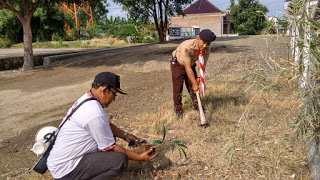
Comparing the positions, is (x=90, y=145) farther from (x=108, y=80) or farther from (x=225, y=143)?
(x=225, y=143)

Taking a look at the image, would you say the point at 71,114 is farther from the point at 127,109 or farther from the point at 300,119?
the point at 127,109

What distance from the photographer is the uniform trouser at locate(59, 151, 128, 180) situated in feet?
9.50

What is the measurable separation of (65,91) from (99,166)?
6028 millimetres

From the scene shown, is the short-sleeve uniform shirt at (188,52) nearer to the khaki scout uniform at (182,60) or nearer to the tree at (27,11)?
the khaki scout uniform at (182,60)

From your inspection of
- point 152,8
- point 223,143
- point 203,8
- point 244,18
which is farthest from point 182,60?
point 203,8

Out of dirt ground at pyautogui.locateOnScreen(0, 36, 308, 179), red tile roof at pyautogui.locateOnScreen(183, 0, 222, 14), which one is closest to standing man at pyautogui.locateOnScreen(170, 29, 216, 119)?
dirt ground at pyautogui.locateOnScreen(0, 36, 308, 179)

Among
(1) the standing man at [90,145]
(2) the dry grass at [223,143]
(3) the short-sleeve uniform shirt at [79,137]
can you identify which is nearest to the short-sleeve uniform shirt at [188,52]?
(2) the dry grass at [223,143]

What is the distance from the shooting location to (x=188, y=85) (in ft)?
18.2

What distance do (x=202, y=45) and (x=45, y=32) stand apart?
1051 inches

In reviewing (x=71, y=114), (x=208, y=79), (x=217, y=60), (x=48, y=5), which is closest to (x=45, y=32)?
(x=48, y=5)

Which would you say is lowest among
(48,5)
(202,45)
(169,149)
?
(169,149)

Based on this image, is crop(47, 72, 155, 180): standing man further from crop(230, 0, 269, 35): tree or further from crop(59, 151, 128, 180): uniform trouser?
crop(230, 0, 269, 35): tree

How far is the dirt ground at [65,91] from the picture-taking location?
15.4 feet

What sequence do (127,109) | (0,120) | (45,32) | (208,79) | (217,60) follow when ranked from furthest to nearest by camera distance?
1. (45,32)
2. (217,60)
3. (208,79)
4. (127,109)
5. (0,120)
